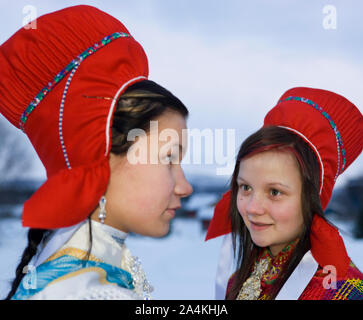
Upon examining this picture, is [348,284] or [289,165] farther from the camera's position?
[289,165]

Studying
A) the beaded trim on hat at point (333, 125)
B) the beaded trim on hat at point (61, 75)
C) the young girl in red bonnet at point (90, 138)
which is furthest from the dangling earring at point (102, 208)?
the beaded trim on hat at point (333, 125)

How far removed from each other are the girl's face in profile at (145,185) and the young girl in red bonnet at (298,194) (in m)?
0.55

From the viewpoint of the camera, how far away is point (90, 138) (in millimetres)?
1317

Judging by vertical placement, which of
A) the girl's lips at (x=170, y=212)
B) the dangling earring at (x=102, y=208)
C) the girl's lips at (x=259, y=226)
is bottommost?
the girl's lips at (x=259, y=226)

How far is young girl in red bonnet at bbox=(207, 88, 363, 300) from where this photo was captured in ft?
5.64

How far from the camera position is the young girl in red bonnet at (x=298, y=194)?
5.64 ft

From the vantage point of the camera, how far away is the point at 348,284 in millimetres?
1653

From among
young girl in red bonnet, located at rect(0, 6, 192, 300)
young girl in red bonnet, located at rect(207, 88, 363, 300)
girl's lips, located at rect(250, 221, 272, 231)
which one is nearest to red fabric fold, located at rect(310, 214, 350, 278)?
young girl in red bonnet, located at rect(207, 88, 363, 300)

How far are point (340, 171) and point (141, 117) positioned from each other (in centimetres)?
114

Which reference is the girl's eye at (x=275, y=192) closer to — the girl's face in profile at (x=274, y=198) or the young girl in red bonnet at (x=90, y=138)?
the girl's face in profile at (x=274, y=198)
